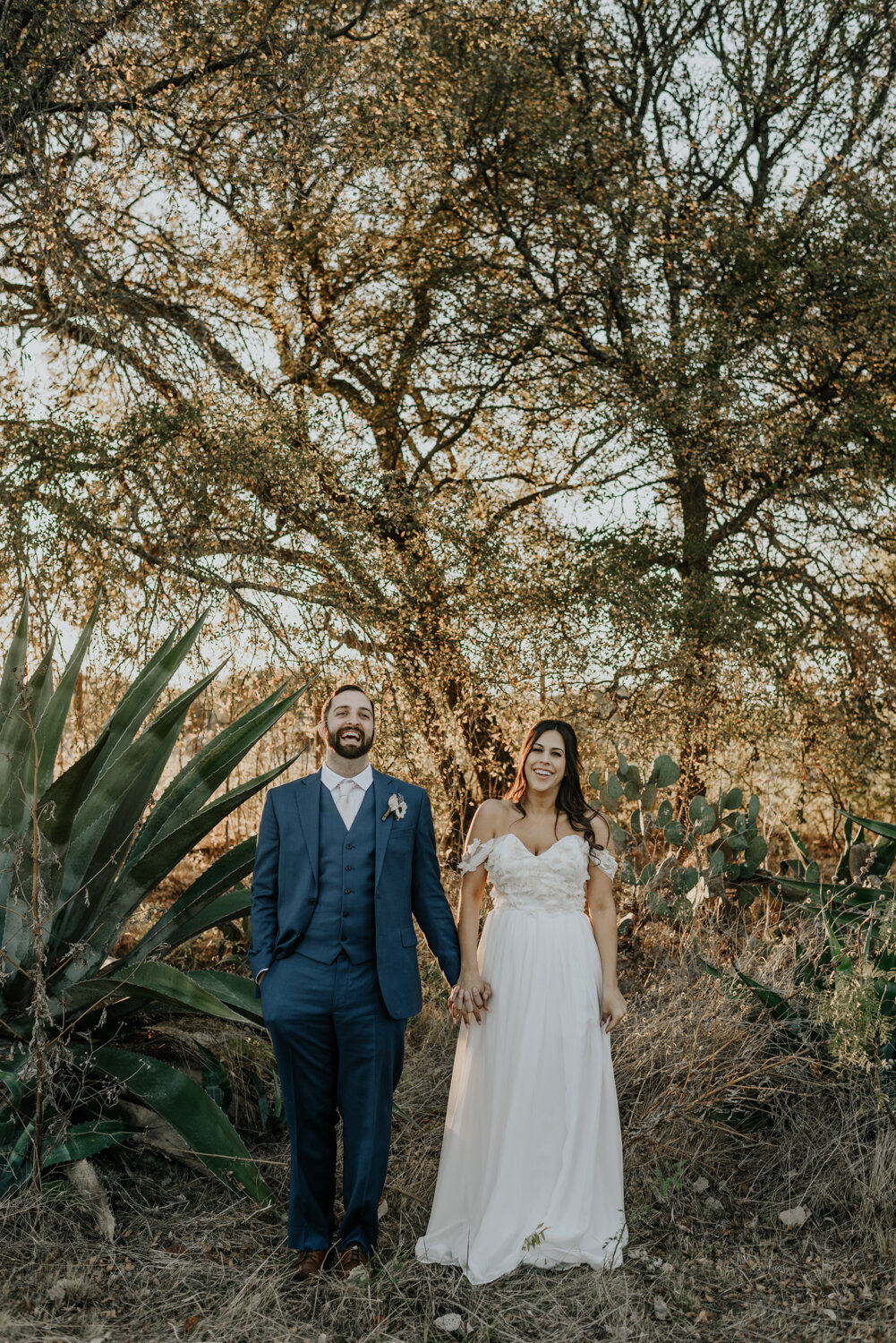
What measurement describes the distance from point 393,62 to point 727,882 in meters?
6.12

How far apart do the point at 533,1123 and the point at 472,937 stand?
60 centimetres

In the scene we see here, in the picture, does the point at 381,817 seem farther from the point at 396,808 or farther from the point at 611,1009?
the point at 611,1009

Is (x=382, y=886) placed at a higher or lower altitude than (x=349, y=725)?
lower

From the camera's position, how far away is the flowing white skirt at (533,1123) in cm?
342

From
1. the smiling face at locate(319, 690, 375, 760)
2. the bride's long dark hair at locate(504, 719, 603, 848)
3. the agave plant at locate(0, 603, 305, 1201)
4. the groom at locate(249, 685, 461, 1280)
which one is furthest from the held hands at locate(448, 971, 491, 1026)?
the smiling face at locate(319, 690, 375, 760)

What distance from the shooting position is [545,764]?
3.81 m

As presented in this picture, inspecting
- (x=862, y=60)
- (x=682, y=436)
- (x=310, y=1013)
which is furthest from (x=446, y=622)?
(x=862, y=60)

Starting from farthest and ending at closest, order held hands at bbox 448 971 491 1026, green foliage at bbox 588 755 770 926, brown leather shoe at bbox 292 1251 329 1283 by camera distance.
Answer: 1. green foliage at bbox 588 755 770 926
2. held hands at bbox 448 971 491 1026
3. brown leather shoe at bbox 292 1251 329 1283

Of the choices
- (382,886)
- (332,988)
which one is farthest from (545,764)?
(332,988)

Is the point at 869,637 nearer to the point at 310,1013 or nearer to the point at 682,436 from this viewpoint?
the point at 682,436

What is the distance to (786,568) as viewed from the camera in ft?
28.0

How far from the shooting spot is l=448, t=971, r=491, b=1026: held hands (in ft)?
11.8

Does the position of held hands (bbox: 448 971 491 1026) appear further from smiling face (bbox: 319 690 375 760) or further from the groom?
smiling face (bbox: 319 690 375 760)

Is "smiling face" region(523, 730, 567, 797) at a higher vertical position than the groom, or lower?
higher
